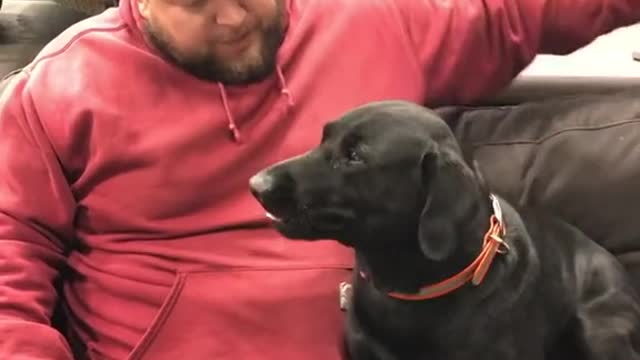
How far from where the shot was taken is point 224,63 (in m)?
1.60

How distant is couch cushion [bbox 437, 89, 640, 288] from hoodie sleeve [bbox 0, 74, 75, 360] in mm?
629

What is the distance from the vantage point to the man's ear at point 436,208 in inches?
50.8

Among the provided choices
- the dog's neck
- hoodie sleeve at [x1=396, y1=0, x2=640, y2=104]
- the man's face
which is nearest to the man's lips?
the man's face

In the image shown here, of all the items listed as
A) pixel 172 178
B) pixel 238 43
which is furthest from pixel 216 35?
pixel 172 178

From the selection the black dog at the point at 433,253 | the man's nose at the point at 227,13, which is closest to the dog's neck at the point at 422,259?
the black dog at the point at 433,253

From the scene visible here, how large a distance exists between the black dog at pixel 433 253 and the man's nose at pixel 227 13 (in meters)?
0.30

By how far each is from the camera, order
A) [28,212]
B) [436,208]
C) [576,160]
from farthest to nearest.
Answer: [576,160] → [28,212] → [436,208]

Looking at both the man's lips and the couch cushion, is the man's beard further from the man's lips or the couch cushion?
the couch cushion

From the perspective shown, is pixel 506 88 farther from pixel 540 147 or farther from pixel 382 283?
pixel 382 283

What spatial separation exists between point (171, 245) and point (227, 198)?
110 mm

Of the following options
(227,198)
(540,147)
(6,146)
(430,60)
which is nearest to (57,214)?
(6,146)

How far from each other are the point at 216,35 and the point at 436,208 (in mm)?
492

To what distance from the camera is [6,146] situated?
1.56 m

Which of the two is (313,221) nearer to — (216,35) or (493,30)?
(216,35)
